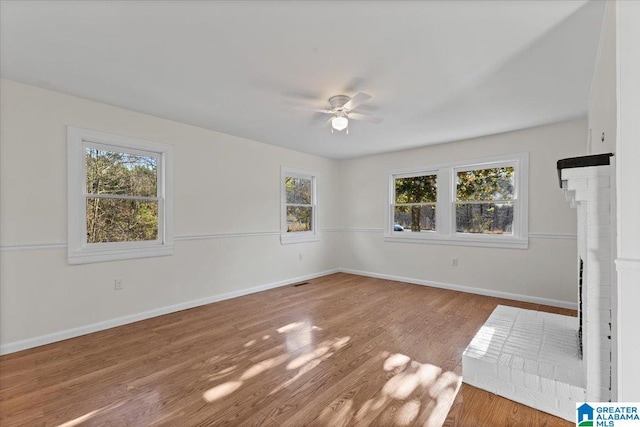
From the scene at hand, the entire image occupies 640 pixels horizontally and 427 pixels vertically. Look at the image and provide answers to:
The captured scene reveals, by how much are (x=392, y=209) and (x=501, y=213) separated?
5.94 feet

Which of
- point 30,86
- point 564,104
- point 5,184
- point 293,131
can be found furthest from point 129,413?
point 564,104

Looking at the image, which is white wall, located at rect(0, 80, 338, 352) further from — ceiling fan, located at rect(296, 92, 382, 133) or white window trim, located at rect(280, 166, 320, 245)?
ceiling fan, located at rect(296, 92, 382, 133)

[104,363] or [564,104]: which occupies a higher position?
[564,104]

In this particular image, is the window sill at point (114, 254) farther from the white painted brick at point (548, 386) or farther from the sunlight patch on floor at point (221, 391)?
the white painted brick at point (548, 386)

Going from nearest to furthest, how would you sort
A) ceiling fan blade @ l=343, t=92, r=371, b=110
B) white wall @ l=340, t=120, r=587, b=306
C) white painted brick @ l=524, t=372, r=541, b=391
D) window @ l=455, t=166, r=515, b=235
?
1. white painted brick @ l=524, t=372, r=541, b=391
2. ceiling fan blade @ l=343, t=92, r=371, b=110
3. white wall @ l=340, t=120, r=587, b=306
4. window @ l=455, t=166, r=515, b=235

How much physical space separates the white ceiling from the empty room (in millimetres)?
21

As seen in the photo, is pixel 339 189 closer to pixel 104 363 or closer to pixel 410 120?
pixel 410 120

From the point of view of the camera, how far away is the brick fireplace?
5.08 feet

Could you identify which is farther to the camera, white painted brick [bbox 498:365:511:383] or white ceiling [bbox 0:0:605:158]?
white painted brick [bbox 498:365:511:383]

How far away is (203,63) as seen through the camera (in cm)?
237

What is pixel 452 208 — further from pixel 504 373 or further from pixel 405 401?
pixel 405 401

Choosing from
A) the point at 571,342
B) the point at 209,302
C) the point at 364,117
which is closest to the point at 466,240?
the point at 571,342

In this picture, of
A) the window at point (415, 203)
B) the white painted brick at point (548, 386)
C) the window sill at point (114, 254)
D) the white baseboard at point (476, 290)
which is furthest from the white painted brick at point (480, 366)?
the window sill at point (114, 254)

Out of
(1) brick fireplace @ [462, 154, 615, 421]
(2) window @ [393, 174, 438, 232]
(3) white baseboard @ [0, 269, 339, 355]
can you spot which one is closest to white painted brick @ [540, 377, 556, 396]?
(1) brick fireplace @ [462, 154, 615, 421]
